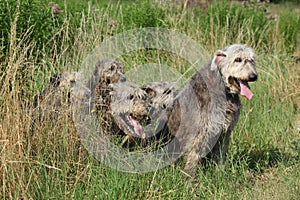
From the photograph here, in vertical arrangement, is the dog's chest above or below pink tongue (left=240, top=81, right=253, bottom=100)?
below

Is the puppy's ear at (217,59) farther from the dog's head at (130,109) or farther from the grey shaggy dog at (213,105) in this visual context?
the dog's head at (130,109)

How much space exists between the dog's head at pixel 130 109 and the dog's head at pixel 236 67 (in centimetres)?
89

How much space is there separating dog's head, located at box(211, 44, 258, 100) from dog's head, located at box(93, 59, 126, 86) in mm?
1889

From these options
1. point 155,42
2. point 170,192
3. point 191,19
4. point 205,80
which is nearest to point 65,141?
point 170,192

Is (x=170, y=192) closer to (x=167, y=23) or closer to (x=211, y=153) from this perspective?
(x=211, y=153)

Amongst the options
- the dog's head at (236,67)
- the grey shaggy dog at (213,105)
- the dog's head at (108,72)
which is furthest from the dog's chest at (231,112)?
the dog's head at (108,72)

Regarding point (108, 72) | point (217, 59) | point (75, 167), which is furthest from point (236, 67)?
point (108, 72)

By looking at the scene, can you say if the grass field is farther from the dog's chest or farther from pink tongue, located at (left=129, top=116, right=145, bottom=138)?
pink tongue, located at (left=129, top=116, right=145, bottom=138)

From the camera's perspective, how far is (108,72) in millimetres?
7070

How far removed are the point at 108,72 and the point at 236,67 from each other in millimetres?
2200

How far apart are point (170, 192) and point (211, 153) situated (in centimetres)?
115

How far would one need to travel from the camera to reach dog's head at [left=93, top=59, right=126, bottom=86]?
22.7 ft

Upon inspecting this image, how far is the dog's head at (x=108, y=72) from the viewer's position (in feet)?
22.7

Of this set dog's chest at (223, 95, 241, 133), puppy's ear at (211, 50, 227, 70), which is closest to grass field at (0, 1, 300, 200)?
dog's chest at (223, 95, 241, 133)
